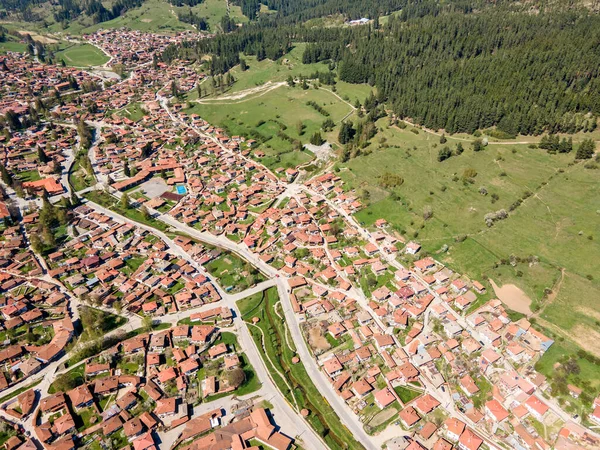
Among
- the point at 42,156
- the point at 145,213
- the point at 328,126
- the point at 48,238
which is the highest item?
the point at 328,126

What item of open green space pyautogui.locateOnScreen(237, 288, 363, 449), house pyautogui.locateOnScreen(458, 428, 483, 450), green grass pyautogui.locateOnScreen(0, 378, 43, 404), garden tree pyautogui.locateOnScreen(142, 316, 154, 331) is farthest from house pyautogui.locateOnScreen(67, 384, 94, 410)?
house pyautogui.locateOnScreen(458, 428, 483, 450)

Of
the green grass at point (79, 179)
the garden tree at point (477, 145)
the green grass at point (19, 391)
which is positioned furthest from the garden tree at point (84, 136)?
the garden tree at point (477, 145)

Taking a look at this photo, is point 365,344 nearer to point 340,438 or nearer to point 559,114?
point 340,438

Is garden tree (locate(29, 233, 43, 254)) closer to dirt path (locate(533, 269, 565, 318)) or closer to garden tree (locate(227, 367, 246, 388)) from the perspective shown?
garden tree (locate(227, 367, 246, 388))

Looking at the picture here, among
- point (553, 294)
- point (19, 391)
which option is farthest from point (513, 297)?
point (19, 391)

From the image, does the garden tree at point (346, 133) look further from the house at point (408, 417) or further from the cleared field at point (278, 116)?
the house at point (408, 417)

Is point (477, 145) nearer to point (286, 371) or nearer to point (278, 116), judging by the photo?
point (278, 116)
